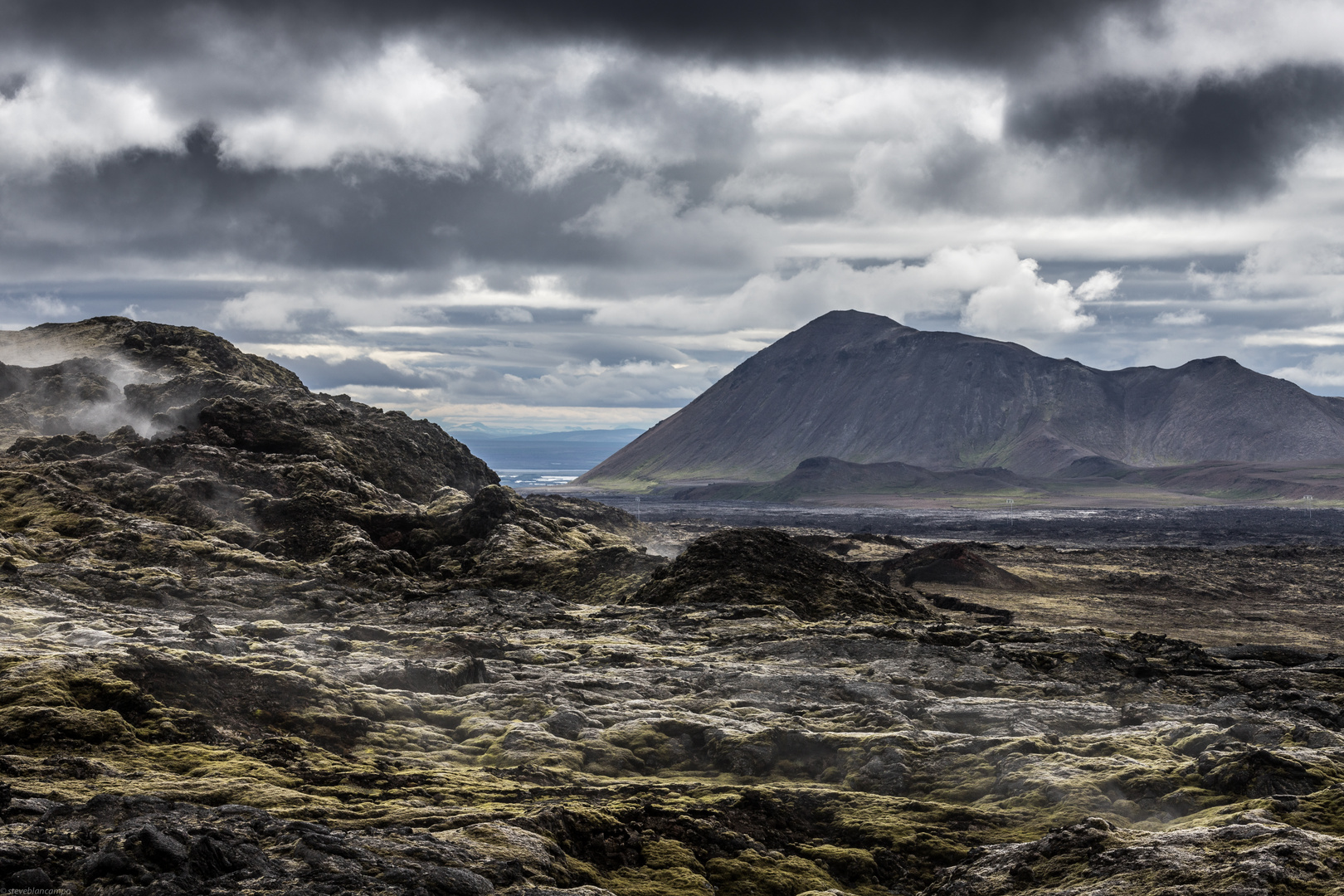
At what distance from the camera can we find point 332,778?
80.3 feet

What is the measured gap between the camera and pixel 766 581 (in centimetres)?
6231

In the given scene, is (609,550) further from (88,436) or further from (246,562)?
(88,436)

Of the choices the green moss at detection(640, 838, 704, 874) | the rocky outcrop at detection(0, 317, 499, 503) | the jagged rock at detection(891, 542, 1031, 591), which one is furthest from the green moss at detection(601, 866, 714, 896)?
the jagged rock at detection(891, 542, 1031, 591)

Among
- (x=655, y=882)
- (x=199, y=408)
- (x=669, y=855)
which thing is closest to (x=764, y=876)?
(x=669, y=855)

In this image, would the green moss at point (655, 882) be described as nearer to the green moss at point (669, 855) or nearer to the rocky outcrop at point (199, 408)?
the green moss at point (669, 855)

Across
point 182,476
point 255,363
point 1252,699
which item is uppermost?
point 255,363

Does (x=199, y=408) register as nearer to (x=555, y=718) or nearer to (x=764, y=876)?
(x=555, y=718)

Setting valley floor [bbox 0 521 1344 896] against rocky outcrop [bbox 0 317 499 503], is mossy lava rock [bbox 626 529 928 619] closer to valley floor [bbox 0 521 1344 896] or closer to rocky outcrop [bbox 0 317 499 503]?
valley floor [bbox 0 521 1344 896]

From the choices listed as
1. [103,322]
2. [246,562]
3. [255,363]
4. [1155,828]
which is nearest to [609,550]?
[246,562]

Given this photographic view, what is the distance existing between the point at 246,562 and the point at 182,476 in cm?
1671

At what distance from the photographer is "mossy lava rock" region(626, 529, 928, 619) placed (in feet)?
195

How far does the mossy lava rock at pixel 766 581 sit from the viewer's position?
59312 millimetres

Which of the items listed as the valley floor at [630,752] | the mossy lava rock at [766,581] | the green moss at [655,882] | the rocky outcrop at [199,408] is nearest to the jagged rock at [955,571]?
the mossy lava rock at [766,581]

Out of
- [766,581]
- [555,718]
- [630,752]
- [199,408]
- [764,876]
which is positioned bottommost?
[764,876]
